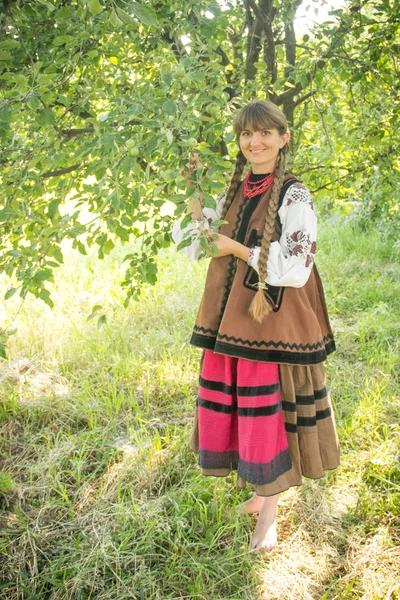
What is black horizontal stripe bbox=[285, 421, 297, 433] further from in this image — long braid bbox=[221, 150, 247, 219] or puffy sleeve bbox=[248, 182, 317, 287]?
long braid bbox=[221, 150, 247, 219]

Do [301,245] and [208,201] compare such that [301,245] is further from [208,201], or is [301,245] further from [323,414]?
[323,414]

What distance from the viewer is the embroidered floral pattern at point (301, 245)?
166 cm

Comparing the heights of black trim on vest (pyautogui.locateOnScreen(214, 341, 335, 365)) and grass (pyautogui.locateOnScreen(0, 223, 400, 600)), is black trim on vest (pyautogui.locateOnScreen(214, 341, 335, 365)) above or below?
above

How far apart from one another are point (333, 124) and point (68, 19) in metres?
1.64

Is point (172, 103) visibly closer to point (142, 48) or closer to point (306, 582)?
point (142, 48)

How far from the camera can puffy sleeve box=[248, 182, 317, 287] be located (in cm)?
166

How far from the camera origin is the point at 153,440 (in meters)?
2.58

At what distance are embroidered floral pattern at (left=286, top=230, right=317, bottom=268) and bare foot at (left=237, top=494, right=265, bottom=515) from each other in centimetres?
105

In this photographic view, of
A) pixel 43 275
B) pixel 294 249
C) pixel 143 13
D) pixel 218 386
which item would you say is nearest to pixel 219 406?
pixel 218 386

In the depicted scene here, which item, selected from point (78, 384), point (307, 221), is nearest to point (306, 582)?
point (307, 221)

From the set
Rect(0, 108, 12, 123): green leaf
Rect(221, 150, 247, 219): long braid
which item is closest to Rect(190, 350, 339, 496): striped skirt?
Rect(221, 150, 247, 219): long braid

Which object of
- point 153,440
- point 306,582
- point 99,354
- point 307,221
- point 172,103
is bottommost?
point 306,582

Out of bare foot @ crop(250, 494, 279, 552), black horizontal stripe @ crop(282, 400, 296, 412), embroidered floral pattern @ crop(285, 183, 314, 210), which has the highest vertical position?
embroidered floral pattern @ crop(285, 183, 314, 210)

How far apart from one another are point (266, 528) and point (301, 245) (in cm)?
111
